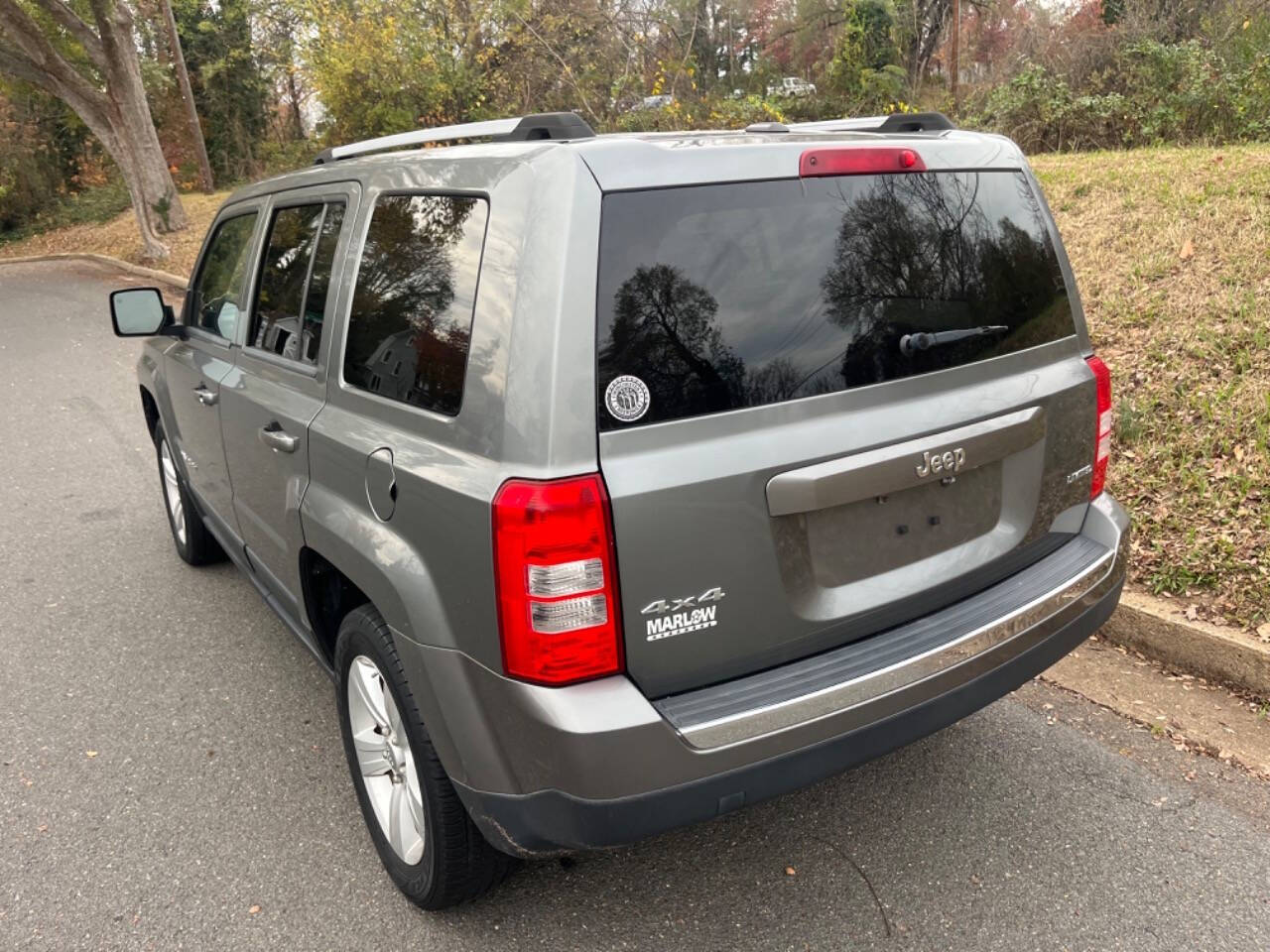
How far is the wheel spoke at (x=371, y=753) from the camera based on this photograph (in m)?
2.69

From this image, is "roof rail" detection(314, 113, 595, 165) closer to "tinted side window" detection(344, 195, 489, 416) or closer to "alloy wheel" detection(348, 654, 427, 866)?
"tinted side window" detection(344, 195, 489, 416)

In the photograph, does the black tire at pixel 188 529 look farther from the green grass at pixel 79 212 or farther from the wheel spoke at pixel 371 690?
the green grass at pixel 79 212

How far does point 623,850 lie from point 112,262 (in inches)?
741

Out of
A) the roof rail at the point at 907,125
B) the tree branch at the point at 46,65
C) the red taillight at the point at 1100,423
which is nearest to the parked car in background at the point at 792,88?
the tree branch at the point at 46,65

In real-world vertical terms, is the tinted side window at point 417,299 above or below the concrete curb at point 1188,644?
above

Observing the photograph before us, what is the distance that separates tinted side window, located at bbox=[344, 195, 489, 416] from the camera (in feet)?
7.11

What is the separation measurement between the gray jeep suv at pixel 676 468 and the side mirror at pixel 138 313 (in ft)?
6.16

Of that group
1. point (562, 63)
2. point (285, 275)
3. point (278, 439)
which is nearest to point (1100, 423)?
point (278, 439)

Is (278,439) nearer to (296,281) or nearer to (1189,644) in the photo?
(296,281)

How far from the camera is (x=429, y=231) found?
Result: 7.68 ft

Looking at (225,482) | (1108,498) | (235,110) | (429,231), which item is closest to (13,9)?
(235,110)

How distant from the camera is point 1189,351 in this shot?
16.6 feet

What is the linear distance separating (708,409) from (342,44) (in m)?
17.5

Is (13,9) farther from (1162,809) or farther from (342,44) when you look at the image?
(1162,809)
